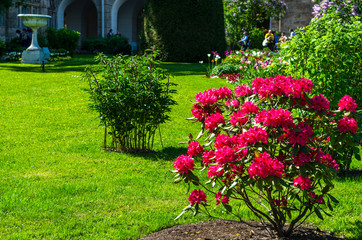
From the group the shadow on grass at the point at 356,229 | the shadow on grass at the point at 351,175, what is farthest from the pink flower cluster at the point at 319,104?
the shadow on grass at the point at 351,175

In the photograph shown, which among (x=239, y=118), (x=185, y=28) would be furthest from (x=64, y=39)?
(x=239, y=118)

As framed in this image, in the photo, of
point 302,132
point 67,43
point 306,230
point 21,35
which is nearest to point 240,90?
point 302,132

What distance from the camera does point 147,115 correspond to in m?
6.76

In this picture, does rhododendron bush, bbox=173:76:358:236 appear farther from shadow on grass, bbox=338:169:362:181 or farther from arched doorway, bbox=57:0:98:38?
arched doorway, bbox=57:0:98:38

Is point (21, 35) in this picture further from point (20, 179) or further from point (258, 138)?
point (258, 138)

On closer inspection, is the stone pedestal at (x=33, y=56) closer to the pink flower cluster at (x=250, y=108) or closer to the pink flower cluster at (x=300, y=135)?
the pink flower cluster at (x=250, y=108)

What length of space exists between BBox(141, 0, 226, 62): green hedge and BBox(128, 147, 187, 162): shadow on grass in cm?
1384

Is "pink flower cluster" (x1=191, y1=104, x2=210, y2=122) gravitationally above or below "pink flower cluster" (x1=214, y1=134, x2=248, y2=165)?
above

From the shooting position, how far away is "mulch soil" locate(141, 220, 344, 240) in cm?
388

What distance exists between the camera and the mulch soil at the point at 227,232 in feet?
12.7

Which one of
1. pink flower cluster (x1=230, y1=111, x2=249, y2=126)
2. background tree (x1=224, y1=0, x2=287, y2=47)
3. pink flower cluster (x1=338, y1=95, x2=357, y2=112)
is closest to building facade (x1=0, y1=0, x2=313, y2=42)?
background tree (x1=224, y1=0, x2=287, y2=47)

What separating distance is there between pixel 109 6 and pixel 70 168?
29180mm

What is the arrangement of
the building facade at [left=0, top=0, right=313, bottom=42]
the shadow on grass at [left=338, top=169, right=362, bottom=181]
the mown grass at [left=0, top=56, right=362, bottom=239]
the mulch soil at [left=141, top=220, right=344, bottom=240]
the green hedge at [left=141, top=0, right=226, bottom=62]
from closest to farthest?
1. the mulch soil at [left=141, top=220, right=344, bottom=240]
2. the mown grass at [left=0, top=56, right=362, bottom=239]
3. the shadow on grass at [left=338, top=169, right=362, bottom=181]
4. the green hedge at [left=141, top=0, right=226, bottom=62]
5. the building facade at [left=0, top=0, right=313, bottom=42]

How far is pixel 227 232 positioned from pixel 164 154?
9.86ft
